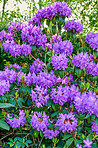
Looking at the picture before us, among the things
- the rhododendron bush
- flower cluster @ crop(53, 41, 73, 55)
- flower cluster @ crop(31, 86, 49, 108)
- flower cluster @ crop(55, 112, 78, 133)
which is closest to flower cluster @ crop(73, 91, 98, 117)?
the rhododendron bush

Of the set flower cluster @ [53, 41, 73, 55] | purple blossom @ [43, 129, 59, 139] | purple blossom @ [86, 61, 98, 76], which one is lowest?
purple blossom @ [43, 129, 59, 139]

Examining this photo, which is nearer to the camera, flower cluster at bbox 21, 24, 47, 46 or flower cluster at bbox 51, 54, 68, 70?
flower cluster at bbox 51, 54, 68, 70

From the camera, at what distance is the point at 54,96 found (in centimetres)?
217

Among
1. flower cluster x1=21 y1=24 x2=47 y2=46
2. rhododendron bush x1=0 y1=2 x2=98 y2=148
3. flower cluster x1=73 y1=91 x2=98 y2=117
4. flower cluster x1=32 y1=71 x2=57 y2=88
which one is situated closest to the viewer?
flower cluster x1=73 y1=91 x2=98 y2=117

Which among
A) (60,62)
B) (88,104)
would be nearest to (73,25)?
(60,62)

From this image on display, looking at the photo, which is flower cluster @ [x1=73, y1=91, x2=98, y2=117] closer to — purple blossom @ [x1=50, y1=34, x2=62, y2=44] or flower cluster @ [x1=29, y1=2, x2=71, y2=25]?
purple blossom @ [x1=50, y1=34, x2=62, y2=44]

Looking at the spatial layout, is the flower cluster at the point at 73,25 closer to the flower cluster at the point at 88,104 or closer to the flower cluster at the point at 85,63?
the flower cluster at the point at 85,63

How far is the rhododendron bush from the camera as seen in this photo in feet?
6.51

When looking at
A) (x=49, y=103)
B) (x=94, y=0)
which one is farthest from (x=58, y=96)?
(x=94, y=0)

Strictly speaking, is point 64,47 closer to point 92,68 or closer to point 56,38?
point 92,68

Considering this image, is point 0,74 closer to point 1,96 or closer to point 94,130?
point 1,96

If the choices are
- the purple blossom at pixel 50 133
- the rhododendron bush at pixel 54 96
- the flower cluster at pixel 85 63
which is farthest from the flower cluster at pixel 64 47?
the purple blossom at pixel 50 133

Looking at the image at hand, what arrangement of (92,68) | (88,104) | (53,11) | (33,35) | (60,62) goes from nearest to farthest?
(88,104) < (60,62) < (92,68) < (33,35) < (53,11)

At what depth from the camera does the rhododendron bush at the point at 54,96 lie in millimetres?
1984
